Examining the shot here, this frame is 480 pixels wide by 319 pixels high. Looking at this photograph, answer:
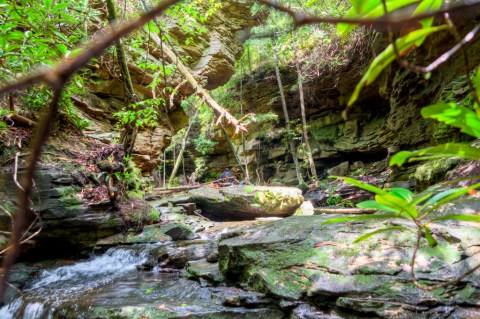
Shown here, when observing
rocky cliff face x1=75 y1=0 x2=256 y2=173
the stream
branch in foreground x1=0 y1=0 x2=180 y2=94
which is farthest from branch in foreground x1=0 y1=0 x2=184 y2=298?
rocky cliff face x1=75 y1=0 x2=256 y2=173

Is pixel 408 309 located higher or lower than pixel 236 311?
higher

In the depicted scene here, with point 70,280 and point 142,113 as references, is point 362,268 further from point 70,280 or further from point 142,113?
point 70,280

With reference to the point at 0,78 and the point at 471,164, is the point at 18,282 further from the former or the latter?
the point at 471,164

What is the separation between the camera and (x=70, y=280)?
4.42 metres

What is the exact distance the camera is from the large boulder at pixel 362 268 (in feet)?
7.05

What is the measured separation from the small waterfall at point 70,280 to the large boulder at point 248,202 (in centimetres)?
344

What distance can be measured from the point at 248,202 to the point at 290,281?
553 centimetres

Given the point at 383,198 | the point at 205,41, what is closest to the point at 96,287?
the point at 383,198

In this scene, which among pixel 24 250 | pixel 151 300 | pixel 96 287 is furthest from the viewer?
pixel 24 250

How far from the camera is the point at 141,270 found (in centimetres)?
480

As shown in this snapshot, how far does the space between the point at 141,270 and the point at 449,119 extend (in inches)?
204

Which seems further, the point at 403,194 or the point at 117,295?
the point at 117,295

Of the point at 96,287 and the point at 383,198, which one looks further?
the point at 96,287

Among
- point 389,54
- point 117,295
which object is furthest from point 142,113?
point 389,54
